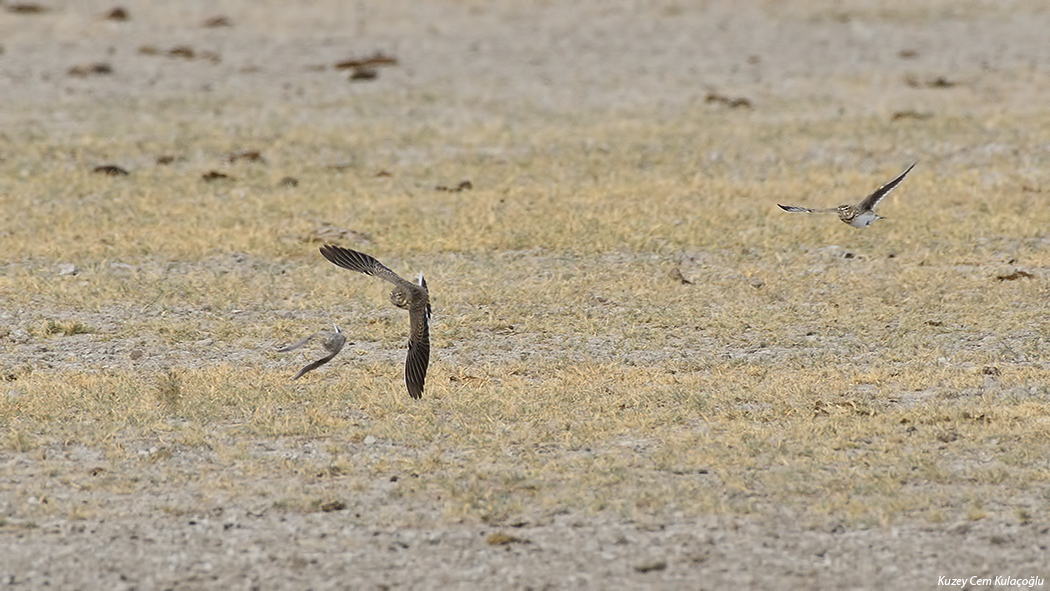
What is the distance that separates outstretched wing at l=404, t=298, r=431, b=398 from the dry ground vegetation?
555mm

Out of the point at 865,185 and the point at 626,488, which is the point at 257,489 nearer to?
the point at 626,488

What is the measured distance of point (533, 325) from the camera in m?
14.8

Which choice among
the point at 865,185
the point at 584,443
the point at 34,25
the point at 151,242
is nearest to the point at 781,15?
the point at 865,185

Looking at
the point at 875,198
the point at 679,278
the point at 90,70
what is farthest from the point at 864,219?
the point at 90,70

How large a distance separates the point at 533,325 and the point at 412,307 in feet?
12.1

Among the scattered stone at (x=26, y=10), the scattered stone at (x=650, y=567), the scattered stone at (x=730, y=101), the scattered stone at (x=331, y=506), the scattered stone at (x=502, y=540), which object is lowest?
the scattered stone at (x=26, y=10)

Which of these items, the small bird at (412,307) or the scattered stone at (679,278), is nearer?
the small bird at (412,307)

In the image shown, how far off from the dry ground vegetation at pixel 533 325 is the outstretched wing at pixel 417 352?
55 cm

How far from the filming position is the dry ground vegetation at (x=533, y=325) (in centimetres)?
902

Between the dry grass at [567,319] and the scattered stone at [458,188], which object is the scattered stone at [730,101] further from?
the scattered stone at [458,188]

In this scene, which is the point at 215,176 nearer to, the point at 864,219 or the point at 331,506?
the point at 864,219

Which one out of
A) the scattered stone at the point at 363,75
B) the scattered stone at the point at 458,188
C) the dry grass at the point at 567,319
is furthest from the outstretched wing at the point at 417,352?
the scattered stone at the point at 363,75

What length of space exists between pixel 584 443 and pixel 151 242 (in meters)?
9.49

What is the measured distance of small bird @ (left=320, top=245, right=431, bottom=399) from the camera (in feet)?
34.9
